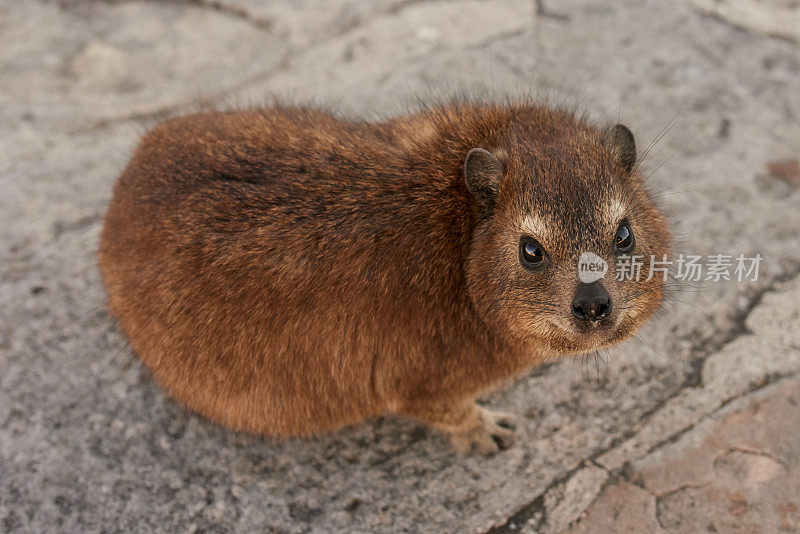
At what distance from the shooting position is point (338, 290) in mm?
3227

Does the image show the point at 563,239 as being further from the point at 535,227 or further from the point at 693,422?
the point at 693,422

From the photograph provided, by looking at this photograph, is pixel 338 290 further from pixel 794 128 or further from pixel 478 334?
pixel 794 128

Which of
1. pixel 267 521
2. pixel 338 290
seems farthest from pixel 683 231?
pixel 267 521

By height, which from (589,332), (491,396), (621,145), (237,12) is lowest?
(491,396)

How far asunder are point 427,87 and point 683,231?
204 centimetres

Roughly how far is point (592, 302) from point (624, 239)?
369 mm

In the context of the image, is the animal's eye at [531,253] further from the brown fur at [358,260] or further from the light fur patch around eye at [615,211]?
the light fur patch around eye at [615,211]

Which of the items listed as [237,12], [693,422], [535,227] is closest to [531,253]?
[535,227]

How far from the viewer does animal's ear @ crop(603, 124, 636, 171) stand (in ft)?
10.7

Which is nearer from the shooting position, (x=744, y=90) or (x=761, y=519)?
(x=761, y=519)

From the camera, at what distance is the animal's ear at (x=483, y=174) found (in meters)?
3.11

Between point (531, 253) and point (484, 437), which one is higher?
point (531, 253)

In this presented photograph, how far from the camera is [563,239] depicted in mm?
2979

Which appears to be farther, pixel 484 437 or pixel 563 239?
pixel 484 437
